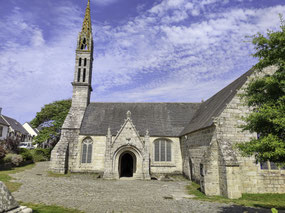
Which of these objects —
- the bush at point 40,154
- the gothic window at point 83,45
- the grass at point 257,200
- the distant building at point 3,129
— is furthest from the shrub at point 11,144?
the grass at point 257,200

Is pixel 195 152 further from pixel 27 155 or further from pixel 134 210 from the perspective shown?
pixel 27 155

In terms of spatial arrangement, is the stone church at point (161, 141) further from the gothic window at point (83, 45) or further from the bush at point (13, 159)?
the bush at point (13, 159)

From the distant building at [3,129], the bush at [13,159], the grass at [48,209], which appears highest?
the distant building at [3,129]

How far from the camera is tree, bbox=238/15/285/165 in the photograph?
6.79 meters

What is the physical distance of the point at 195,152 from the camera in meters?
17.0

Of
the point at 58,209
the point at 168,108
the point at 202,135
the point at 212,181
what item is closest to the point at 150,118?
the point at 168,108

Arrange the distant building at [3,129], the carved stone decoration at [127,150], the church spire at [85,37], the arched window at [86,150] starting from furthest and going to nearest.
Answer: the distant building at [3,129] → the church spire at [85,37] → the arched window at [86,150] → the carved stone decoration at [127,150]

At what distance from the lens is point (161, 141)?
72.8ft

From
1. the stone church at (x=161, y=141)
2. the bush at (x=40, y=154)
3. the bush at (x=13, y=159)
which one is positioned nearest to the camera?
the stone church at (x=161, y=141)

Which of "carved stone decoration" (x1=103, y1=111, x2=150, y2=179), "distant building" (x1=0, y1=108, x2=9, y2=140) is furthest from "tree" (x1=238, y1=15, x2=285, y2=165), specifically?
"distant building" (x1=0, y1=108, x2=9, y2=140)

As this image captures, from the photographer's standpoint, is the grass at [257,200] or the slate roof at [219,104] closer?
the grass at [257,200]

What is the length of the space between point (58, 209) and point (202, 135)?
11.4 metres

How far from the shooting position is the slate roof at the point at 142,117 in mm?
22531

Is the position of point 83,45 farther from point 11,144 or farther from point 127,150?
point 11,144
